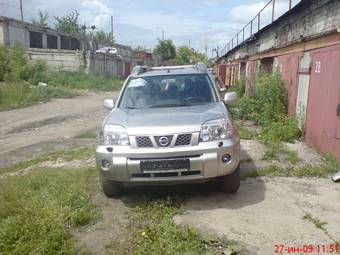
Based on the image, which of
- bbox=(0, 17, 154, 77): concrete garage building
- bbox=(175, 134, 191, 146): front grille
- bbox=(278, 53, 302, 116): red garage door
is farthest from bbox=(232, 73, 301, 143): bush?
bbox=(0, 17, 154, 77): concrete garage building

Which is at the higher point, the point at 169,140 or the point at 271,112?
the point at 169,140

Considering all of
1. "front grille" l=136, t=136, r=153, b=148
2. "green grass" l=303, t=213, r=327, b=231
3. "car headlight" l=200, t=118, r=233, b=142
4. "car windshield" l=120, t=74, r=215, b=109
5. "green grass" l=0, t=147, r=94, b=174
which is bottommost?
"green grass" l=0, t=147, r=94, b=174

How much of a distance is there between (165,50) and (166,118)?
66958 mm

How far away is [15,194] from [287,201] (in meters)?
3.49

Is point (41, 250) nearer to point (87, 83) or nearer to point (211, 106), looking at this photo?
point (211, 106)

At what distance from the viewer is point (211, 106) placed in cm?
466

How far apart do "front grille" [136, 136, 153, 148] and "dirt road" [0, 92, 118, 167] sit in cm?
396

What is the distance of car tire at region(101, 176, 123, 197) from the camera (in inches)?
174

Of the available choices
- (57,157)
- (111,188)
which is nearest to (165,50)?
(57,157)

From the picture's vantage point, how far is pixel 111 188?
4465 millimetres

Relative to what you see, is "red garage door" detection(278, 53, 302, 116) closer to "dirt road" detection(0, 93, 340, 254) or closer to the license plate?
"dirt road" detection(0, 93, 340, 254)

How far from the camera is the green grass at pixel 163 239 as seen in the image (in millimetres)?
3156

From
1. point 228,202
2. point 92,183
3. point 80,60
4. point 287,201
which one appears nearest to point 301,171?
point 287,201

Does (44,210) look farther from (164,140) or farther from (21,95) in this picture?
(21,95)
